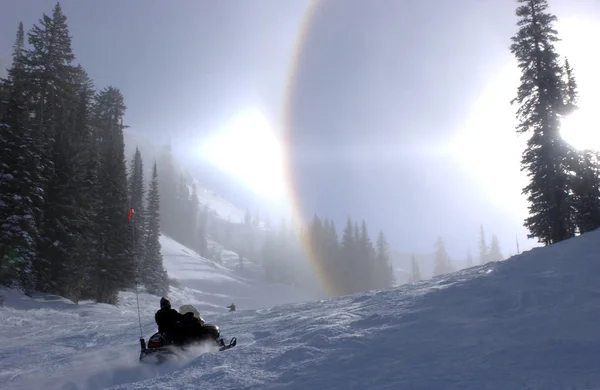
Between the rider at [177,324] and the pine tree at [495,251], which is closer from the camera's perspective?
the rider at [177,324]

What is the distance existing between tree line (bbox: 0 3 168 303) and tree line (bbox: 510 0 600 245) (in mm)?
25752

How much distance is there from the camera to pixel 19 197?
24.4 m

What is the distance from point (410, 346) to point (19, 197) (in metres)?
25.5

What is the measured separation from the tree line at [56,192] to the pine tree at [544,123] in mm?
25628

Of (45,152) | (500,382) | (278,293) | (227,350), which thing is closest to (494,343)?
(500,382)

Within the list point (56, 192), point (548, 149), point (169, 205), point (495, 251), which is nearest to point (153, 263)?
point (56, 192)

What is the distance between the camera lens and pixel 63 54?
41094 mm

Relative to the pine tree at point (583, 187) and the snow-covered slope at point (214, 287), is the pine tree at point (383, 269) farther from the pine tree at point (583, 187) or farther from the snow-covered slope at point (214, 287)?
the pine tree at point (583, 187)

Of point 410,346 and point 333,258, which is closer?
point 410,346

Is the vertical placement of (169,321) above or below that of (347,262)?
below

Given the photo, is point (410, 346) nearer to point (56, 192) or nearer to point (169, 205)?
point (56, 192)

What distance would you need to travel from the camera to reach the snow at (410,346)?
577 cm

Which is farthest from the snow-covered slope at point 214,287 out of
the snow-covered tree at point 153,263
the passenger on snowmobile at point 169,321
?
the passenger on snowmobile at point 169,321

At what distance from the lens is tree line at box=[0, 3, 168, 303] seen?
80.0ft
